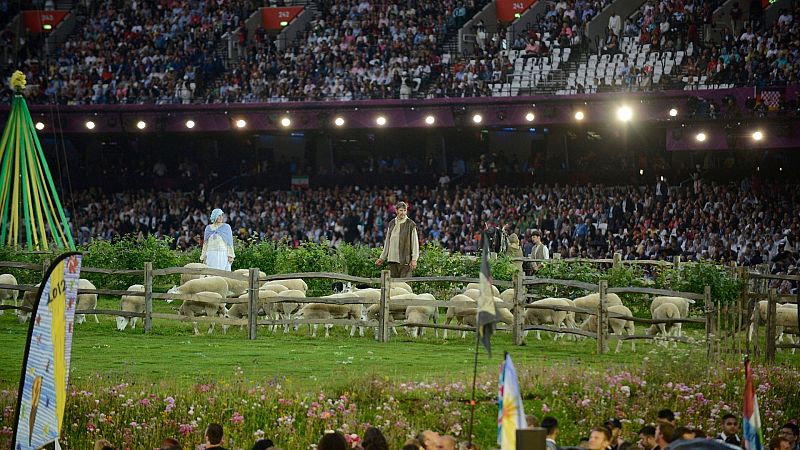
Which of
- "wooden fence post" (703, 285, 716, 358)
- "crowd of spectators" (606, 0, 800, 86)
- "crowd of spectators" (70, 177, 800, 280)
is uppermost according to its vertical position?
"crowd of spectators" (606, 0, 800, 86)

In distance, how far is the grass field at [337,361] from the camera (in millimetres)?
14875

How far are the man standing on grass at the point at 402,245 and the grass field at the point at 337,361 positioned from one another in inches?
80.0

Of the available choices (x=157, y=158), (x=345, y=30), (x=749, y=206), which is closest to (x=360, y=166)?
(x=345, y=30)

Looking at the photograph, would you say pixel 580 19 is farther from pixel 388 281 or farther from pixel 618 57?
pixel 388 281

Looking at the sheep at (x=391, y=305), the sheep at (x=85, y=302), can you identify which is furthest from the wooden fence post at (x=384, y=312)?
the sheep at (x=85, y=302)

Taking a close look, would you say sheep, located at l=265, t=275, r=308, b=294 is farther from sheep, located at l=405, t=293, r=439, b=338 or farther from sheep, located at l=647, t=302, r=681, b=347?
sheep, located at l=647, t=302, r=681, b=347

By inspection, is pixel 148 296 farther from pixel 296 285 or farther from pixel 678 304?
pixel 678 304

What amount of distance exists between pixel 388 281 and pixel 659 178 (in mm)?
18324

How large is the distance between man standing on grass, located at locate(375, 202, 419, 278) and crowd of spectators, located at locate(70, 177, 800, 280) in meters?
7.02

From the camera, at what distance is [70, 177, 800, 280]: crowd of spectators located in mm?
31109

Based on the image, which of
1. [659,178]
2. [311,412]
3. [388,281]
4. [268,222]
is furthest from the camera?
[268,222]

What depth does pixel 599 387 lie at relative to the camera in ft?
49.4

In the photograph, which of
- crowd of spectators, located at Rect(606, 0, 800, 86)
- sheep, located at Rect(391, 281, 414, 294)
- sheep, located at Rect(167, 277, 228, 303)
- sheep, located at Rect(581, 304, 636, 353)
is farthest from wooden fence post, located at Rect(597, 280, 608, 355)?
crowd of spectators, located at Rect(606, 0, 800, 86)

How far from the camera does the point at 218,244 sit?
23906 millimetres
